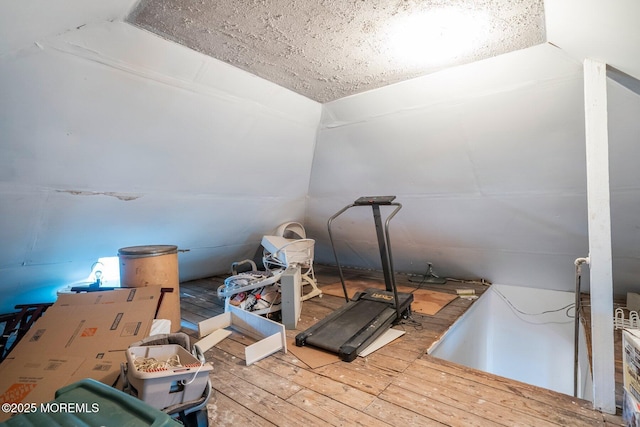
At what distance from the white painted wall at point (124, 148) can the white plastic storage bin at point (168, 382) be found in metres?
1.40

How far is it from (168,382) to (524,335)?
161 inches

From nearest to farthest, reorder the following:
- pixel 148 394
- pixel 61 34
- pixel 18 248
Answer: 1. pixel 148 394
2. pixel 61 34
3. pixel 18 248

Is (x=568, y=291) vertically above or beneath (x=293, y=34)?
beneath

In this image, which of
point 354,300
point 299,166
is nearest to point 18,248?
point 299,166

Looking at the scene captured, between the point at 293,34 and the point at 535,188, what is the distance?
7.60 ft

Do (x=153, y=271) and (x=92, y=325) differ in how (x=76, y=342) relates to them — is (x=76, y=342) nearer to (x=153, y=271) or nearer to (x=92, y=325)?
(x=92, y=325)

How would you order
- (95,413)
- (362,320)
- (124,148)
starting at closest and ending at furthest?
(95,413) < (124,148) < (362,320)

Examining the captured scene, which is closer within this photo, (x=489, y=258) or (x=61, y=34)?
(x=61, y=34)

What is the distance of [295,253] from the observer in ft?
11.9

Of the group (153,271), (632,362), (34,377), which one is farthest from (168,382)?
(632,362)

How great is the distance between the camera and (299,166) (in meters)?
3.53

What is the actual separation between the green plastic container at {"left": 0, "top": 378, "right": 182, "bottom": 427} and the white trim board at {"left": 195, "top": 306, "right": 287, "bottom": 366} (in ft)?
3.42

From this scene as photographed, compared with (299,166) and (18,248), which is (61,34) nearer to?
(18,248)

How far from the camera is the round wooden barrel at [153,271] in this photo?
101 inches
